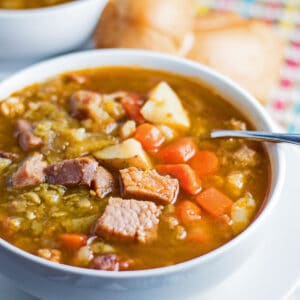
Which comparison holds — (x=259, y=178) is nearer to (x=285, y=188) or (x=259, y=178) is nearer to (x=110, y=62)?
(x=285, y=188)

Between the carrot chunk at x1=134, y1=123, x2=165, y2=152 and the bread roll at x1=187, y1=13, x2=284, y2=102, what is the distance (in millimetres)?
1115


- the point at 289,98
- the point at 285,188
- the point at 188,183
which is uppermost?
the point at 188,183

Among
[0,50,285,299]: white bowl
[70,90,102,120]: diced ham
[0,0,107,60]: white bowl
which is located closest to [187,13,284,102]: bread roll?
[0,0,107,60]: white bowl

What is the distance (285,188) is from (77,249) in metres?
0.97

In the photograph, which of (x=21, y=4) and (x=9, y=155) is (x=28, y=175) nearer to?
(x=9, y=155)

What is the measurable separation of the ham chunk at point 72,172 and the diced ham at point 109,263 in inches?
14.7

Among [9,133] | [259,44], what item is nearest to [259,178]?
[9,133]

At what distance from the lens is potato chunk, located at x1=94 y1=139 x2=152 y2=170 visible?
2.69 metres

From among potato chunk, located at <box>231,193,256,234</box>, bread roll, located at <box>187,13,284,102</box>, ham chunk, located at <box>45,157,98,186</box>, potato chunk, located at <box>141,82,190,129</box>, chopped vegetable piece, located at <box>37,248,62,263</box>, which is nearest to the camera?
chopped vegetable piece, located at <box>37,248,62,263</box>

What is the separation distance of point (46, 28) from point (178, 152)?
137 cm

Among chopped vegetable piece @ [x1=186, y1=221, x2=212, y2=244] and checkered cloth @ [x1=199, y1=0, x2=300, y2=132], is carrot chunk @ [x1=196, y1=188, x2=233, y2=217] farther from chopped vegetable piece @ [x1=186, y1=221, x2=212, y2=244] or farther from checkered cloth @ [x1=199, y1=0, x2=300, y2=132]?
checkered cloth @ [x1=199, y1=0, x2=300, y2=132]

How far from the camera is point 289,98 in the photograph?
4152 mm

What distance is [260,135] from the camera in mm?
2783

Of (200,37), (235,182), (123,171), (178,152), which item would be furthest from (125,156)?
(200,37)
